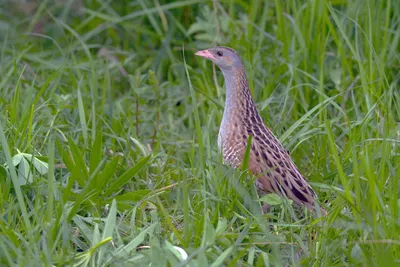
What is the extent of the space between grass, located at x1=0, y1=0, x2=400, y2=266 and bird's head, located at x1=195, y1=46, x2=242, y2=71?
8.3 inches

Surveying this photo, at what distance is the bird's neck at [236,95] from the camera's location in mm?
4652

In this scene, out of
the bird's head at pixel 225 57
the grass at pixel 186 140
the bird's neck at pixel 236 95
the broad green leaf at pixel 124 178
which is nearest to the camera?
the grass at pixel 186 140

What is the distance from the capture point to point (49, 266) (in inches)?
128

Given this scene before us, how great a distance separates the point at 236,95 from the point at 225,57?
29cm

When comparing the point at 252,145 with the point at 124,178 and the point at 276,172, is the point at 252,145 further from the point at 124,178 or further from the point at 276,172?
the point at 124,178

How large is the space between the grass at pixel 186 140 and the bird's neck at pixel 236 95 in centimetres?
15

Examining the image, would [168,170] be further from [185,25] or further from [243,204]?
[185,25]

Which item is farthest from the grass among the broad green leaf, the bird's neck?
the bird's neck

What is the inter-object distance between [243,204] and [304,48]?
1.89 m

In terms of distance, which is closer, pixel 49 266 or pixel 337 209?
pixel 49 266

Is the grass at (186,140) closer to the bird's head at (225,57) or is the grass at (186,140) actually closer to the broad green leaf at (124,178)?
the broad green leaf at (124,178)

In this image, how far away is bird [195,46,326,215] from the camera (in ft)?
13.5

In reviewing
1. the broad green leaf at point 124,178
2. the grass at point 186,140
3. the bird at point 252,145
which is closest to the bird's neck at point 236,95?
the bird at point 252,145

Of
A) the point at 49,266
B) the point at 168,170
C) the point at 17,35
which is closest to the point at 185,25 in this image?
the point at 17,35
